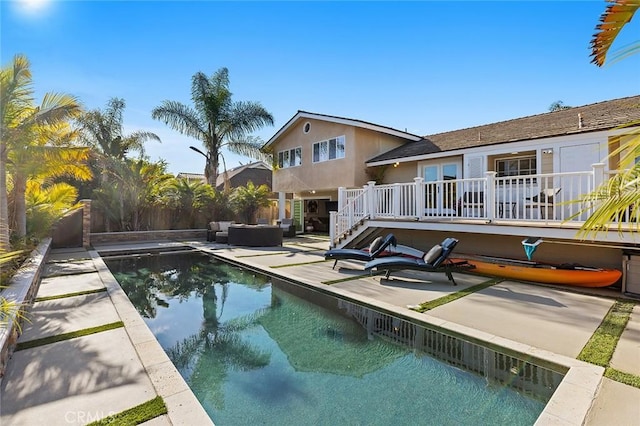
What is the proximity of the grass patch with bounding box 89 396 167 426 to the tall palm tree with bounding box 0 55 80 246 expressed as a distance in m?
7.32

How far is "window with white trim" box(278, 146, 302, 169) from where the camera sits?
64.7ft

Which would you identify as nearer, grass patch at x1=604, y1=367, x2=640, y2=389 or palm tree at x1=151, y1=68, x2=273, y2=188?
grass patch at x1=604, y1=367, x2=640, y2=389

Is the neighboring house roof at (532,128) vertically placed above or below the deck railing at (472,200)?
above

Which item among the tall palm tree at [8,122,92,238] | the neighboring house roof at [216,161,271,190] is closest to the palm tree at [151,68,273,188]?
the tall palm tree at [8,122,92,238]

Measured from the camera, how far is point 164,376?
3539 mm

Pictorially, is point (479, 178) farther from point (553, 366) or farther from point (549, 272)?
point (553, 366)

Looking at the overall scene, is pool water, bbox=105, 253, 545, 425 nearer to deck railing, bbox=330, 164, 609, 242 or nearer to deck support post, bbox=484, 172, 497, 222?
deck railing, bbox=330, 164, 609, 242

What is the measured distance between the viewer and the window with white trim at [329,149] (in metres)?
16.5

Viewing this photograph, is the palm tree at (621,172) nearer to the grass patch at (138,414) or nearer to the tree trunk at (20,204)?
the grass patch at (138,414)

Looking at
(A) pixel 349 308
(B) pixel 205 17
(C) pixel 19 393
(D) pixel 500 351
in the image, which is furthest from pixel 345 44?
(C) pixel 19 393

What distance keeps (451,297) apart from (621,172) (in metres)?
4.73

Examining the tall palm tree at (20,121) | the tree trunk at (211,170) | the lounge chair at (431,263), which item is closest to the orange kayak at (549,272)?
the lounge chair at (431,263)

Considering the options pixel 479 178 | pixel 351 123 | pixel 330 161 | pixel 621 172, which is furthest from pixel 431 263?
pixel 330 161

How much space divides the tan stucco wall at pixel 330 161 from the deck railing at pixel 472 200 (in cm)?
291
